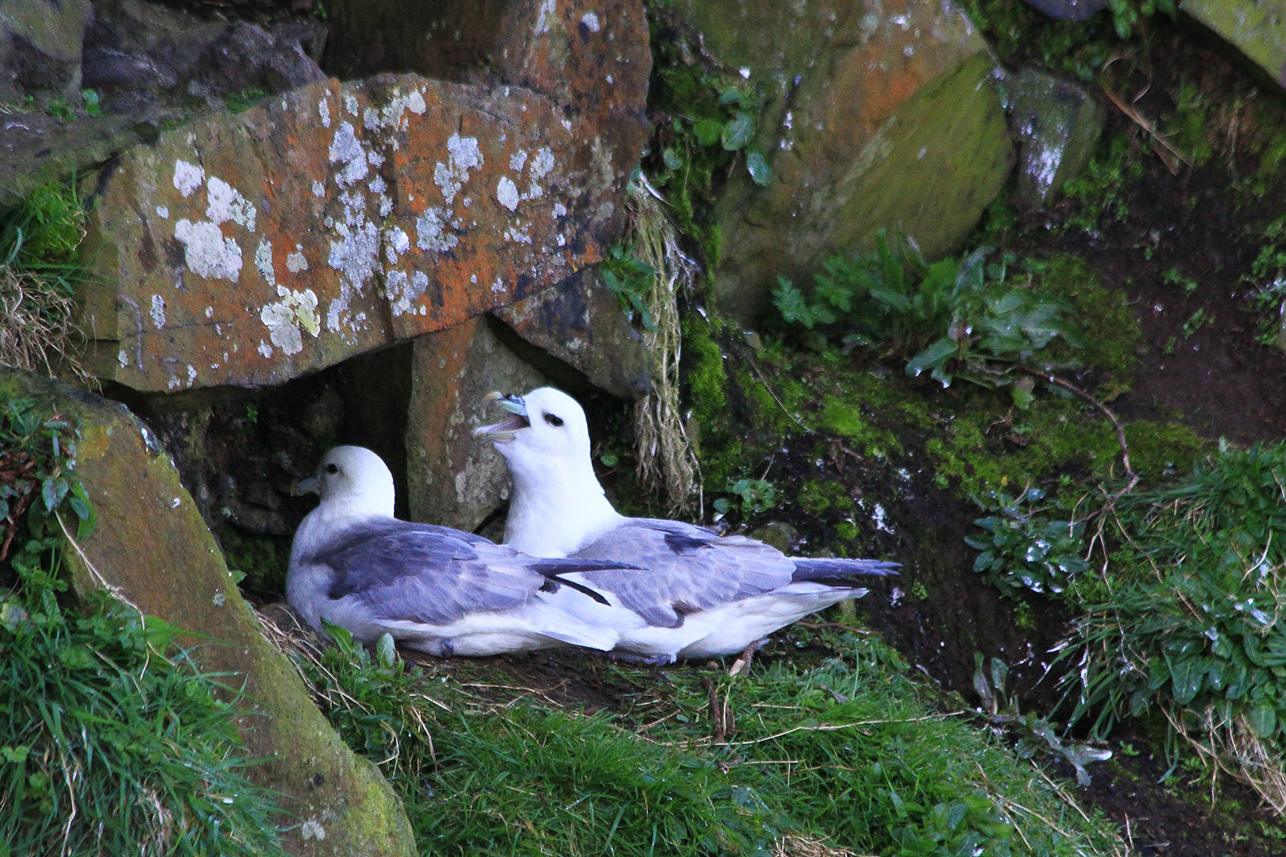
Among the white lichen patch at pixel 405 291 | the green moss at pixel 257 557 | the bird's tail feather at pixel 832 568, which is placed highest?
the white lichen patch at pixel 405 291

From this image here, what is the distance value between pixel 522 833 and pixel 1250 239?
492cm

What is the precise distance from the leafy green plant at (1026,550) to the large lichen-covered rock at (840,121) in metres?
1.57

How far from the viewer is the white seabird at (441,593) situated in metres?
3.83

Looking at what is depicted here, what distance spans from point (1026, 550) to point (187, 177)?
11.6 ft

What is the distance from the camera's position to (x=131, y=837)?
88.6 inches

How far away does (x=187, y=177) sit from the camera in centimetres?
323

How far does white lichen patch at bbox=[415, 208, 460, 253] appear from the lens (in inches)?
154

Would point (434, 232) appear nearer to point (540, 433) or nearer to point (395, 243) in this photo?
point (395, 243)

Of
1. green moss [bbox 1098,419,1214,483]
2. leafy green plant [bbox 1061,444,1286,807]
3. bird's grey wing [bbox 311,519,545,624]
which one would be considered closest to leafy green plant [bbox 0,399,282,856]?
bird's grey wing [bbox 311,519,545,624]

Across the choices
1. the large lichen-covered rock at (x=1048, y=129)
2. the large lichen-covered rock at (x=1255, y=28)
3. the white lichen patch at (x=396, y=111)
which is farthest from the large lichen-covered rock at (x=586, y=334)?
the large lichen-covered rock at (x=1255, y=28)

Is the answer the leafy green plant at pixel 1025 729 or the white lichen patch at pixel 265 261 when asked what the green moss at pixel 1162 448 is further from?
the white lichen patch at pixel 265 261

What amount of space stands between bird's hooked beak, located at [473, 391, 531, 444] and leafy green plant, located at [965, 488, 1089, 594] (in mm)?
2003

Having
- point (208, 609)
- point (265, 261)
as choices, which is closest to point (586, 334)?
point (265, 261)

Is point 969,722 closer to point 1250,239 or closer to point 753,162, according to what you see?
point 753,162
